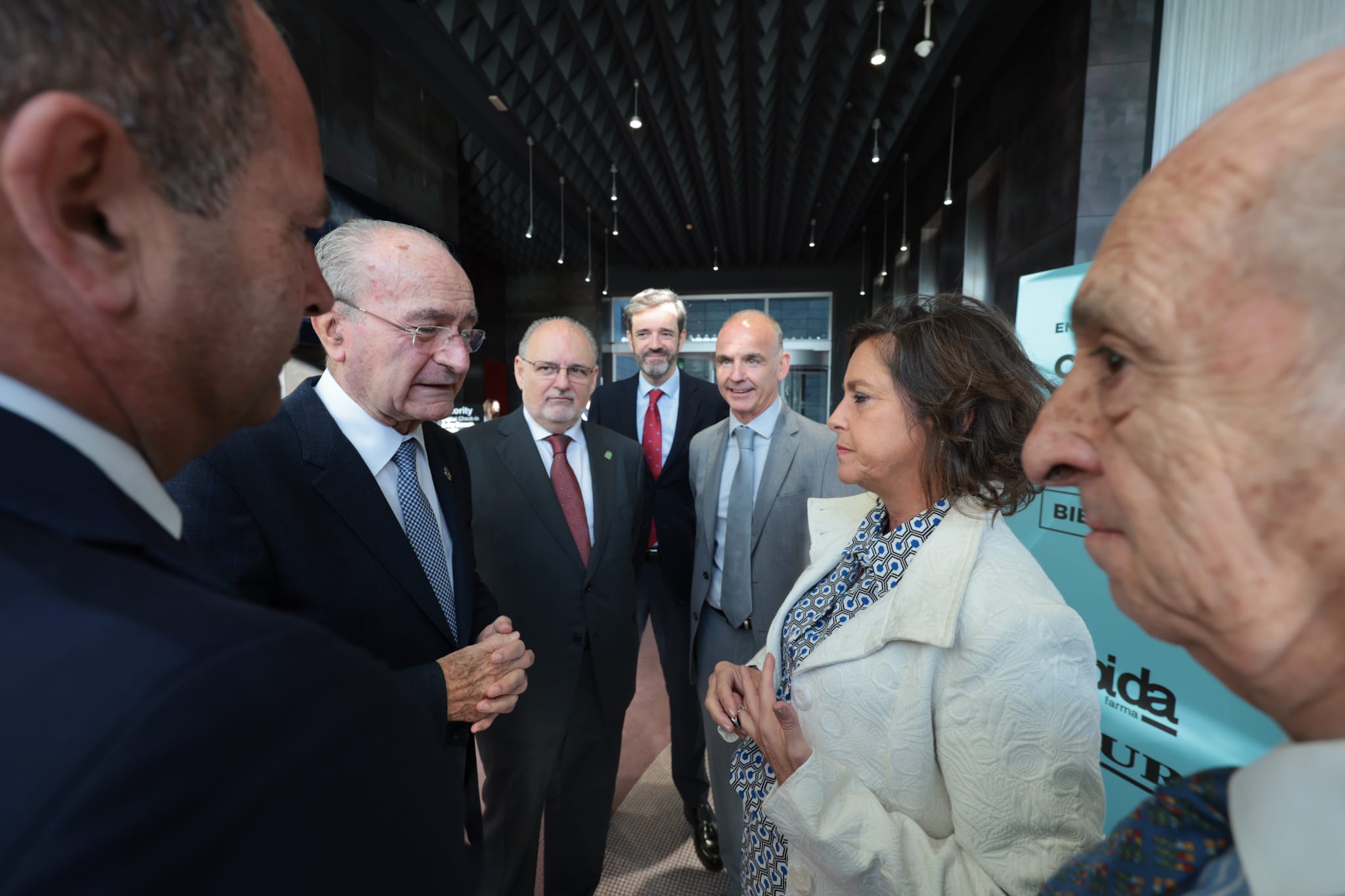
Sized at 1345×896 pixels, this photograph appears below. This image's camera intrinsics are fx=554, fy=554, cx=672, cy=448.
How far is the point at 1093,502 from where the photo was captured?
457 millimetres

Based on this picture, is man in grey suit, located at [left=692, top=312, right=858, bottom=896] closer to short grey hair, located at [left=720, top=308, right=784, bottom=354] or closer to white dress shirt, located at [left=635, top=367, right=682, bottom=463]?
short grey hair, located at [left=720, top=308, right=784, bottom=354]

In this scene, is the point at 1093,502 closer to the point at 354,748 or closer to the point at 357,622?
the point at 354,748

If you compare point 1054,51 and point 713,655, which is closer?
point 713,655

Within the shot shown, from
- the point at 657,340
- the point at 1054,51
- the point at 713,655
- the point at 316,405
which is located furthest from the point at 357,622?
the point at 1054,51

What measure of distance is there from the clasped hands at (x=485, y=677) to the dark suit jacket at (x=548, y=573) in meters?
0.58

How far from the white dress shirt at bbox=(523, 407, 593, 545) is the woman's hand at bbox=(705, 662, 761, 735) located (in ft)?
2.82

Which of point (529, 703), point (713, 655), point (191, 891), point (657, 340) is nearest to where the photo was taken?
point (191, 891)

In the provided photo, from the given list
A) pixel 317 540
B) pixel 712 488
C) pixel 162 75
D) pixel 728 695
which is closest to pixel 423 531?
pixel 317 540

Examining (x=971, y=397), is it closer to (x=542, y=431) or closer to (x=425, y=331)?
(x=425, y=331)

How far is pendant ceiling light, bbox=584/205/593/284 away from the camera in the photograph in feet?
29.2

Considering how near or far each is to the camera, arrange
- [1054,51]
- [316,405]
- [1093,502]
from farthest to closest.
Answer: [1054,51] < [316,405] < [1093,502]

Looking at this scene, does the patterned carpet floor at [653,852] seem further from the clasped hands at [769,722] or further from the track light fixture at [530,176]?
the track light fixture at [530,176]

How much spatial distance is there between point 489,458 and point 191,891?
5.84ft

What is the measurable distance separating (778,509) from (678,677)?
3.06 feet
